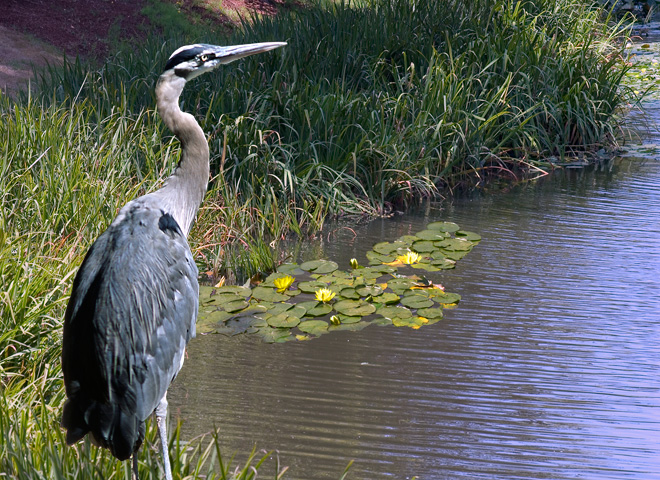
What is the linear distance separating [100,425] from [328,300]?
2694 mm

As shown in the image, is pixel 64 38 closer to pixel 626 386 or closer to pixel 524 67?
pixel 524 67

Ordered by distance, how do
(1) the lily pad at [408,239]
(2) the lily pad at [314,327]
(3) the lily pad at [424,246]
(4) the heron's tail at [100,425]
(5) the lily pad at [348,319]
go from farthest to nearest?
(1) the lily pad at [408,239], (3) the lily pad at [424,246], (5) the lily pad at [348,319], (2) the lily pad at [314,327], (4) the heron's tail at [100,425]

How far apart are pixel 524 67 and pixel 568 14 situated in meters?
2.08

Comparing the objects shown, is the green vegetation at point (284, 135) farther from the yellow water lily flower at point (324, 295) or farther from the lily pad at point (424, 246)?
the lily pad at point (424, 246)

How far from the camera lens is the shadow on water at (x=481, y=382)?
153 inches

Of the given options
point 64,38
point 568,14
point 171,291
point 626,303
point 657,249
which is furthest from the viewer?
point 64,38

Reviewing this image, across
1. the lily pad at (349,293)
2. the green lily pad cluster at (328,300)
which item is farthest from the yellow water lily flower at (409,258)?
the lily pad at (349,293)

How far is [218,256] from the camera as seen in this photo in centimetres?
587

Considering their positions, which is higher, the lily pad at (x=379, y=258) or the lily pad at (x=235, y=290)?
the lily pad at (x=379, y=258)

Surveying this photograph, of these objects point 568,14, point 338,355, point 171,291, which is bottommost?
point 338,355

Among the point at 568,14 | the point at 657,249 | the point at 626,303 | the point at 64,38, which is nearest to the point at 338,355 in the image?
the point at 626,303

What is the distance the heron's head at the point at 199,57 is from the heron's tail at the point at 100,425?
163 cm

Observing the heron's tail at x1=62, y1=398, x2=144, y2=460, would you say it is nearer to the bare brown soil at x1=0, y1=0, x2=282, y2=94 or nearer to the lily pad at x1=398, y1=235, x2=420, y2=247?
the lily pad at x1=398, y1=235, x2=420, y2=247

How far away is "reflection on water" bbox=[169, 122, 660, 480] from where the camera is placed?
3.88 metres
